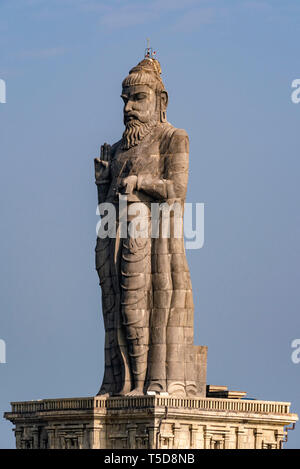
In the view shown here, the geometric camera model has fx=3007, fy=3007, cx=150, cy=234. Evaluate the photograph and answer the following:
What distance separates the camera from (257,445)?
88.8m

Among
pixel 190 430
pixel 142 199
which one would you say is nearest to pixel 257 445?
pixel 190 430

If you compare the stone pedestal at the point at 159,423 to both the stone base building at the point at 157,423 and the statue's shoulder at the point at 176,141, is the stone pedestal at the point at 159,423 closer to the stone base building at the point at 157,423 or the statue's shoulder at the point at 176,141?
the stone base building at the point at 157,423

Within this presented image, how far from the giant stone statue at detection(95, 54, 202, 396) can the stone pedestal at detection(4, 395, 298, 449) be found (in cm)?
107

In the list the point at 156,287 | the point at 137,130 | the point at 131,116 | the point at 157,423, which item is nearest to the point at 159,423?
the point at 157,423

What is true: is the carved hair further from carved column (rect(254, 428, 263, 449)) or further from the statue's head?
carved column (rect(254, 428, 263, 449))

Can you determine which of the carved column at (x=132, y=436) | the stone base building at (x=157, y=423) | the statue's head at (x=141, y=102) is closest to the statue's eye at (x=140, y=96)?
the statue's head at (x=141, y=102)

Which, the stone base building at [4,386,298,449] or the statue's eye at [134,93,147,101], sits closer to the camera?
the stone base building at [4,386,298,449]

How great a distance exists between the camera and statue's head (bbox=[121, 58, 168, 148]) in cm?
8975

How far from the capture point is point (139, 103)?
89875mm

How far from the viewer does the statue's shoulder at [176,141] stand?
88938mm

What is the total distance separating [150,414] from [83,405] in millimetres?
2858

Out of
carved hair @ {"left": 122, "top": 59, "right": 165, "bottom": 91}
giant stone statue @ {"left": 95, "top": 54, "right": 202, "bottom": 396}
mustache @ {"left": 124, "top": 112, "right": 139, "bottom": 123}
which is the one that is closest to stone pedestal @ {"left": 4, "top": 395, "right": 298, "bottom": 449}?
giant stone statue @ {"left": 95, "top": 54, "right": 202, "bottom": 396}

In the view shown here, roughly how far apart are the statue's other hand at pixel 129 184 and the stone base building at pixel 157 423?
6.17m
